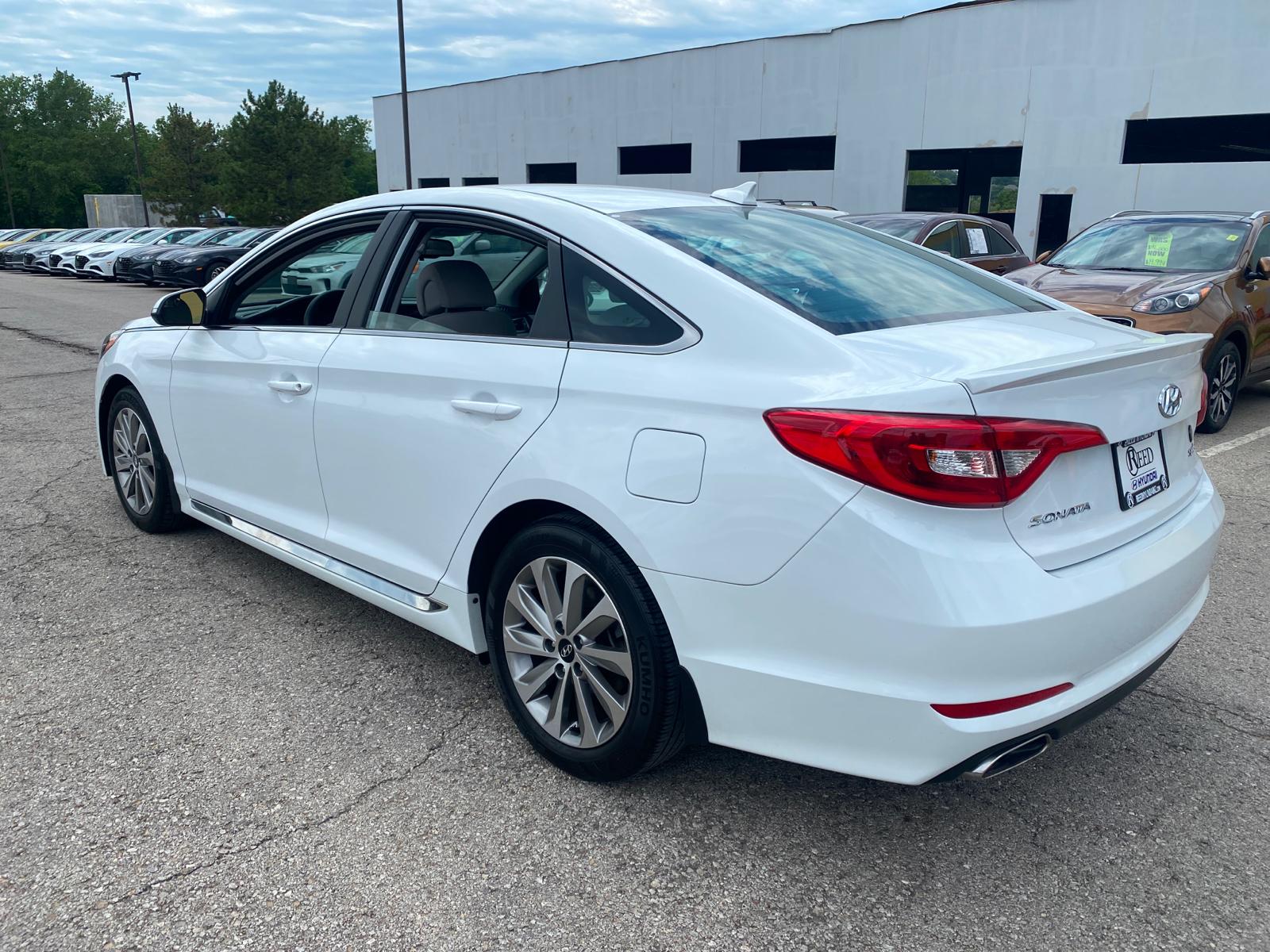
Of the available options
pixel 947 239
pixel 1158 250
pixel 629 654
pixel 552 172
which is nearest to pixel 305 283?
pixel 629 654

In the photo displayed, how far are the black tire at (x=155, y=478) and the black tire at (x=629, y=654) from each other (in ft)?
8.09

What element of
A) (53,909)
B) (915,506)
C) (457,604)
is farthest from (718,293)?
(53,909)

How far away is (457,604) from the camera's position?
2.93 metres

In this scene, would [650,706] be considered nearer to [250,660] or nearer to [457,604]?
[457,604]

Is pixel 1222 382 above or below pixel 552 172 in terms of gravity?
below

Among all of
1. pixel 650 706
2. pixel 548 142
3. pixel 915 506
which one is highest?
pixel 548 142

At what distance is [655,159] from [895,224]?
→ 23249 mm

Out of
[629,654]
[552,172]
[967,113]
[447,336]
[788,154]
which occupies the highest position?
[967,113]

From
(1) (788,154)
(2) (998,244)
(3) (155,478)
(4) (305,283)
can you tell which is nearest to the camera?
(4) (305,283)

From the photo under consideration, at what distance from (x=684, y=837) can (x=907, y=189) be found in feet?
86.1

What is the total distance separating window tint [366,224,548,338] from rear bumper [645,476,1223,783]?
1151 millimetres

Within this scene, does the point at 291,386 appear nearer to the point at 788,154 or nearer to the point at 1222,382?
the point at 1222,382

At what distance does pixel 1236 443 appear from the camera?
7.12 meters

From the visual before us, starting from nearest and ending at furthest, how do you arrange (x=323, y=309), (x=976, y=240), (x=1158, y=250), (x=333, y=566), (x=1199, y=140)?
(x=333, y=566) < (x=323, y=309) < (x=1158, y=250) < (x=976, y=240) < (x=1199, y=140)
